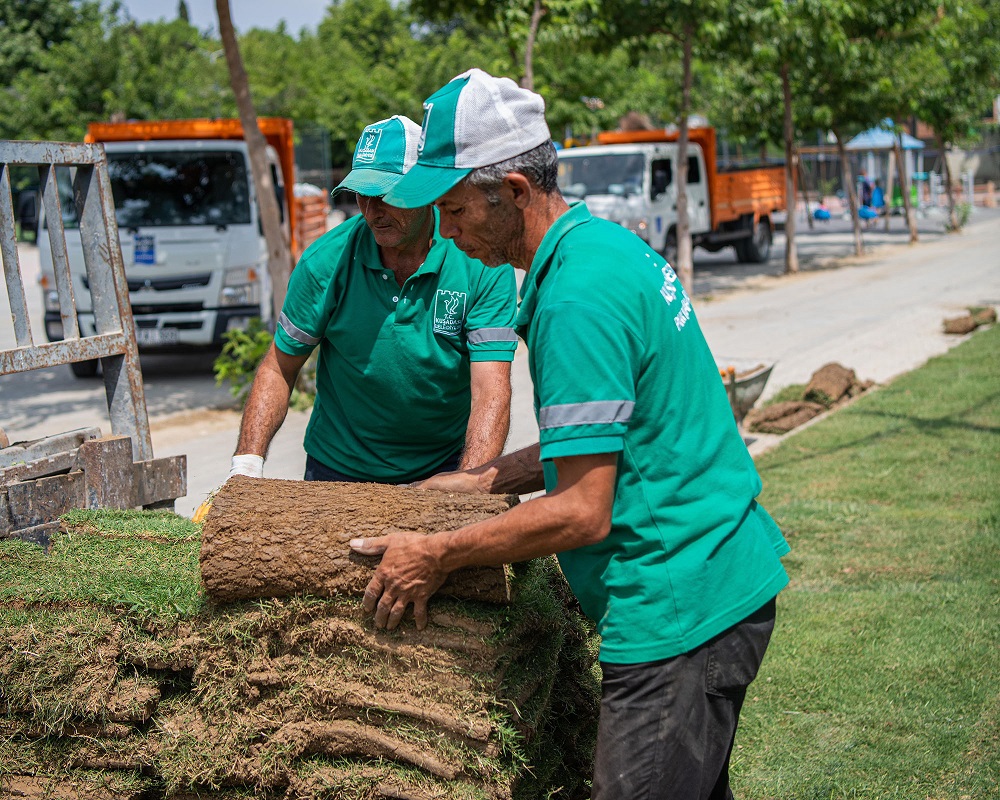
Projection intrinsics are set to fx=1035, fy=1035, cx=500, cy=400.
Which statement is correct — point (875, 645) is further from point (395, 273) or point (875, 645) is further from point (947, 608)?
point (395, 273)

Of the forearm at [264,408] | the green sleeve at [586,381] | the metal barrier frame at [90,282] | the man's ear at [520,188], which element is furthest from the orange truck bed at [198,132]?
the green sleeve at [586,381]

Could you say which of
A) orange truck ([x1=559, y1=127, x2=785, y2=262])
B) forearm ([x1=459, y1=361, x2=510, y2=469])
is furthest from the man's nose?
orange truck ([x1=559, y1=127, x2=785, y2=262])

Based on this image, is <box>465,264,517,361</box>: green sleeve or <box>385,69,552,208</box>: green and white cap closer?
<box>385,69,552,208</box>: green and white cap

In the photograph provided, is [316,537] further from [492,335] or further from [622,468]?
[492,335]

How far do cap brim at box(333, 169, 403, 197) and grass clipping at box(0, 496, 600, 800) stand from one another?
119cm

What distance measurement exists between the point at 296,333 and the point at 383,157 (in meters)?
0.65

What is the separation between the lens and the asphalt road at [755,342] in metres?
9.37

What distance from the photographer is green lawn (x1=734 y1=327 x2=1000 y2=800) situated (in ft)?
12.2

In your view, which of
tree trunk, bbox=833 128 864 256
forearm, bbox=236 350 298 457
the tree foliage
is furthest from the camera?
tree trunk, bbox=833 128 864 256

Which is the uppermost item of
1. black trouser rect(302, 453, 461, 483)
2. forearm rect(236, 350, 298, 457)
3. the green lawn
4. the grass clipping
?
forearm rect(236, 350, 298, 457)

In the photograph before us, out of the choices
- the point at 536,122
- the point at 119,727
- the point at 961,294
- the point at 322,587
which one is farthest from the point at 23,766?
the point at 961,294

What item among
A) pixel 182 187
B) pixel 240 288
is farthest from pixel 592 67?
pixel 240 288

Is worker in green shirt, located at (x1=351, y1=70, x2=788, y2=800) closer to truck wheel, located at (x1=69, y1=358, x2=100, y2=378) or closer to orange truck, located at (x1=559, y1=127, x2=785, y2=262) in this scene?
truck wheel, located at (x1=69, y1=358, x2=100, y2=378)

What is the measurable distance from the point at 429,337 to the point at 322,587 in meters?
1.04
